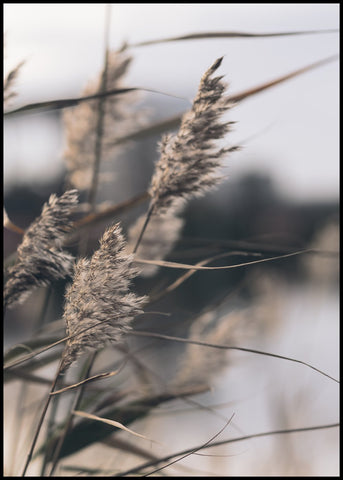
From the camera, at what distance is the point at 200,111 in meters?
0.46

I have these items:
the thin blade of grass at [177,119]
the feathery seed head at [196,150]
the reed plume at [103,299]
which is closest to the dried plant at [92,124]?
the thin blade of grass at [177,119]

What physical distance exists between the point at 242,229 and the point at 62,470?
27.4 feet

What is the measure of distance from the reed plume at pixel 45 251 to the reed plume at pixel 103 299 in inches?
2.1

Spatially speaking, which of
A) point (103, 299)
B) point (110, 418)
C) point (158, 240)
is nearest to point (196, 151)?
point (103, 299)

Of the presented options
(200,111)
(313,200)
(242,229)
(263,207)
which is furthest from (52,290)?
(313,200)

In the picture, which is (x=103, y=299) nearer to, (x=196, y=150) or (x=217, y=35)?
(x=196, y=150)

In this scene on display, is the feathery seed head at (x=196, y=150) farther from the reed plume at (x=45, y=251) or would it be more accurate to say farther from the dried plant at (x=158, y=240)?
the dried plant at (x=158, y=240)

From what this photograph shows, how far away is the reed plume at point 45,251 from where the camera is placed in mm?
456

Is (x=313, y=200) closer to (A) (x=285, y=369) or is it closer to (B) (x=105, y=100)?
(A) (x=285, y=369)

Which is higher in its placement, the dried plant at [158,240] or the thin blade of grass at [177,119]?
the thin blade of grass at [177,119]

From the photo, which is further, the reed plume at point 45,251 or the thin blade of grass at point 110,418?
the thin blade of grass at point 110,418

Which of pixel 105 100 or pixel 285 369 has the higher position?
pixel 105 100

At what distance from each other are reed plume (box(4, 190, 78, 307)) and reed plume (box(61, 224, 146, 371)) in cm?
5

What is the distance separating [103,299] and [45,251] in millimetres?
93
